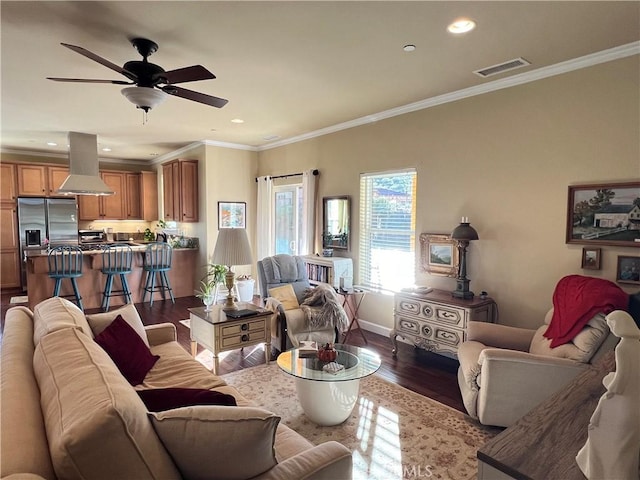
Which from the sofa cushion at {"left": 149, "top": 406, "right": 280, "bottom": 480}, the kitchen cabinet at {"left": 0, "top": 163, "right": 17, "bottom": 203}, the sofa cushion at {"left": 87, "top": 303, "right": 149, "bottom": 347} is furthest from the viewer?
the kitchen cabinet at {"left": 0, "top": 163, "right": 17, "bottom": 203}

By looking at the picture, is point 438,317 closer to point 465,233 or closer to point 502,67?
point 465,233

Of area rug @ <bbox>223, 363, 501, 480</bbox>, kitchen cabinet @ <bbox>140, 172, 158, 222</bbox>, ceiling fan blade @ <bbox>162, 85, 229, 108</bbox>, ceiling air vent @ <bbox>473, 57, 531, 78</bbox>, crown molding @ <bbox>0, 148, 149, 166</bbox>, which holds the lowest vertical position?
area rug @ <bbox>223, 363, 501, 480</bbox>

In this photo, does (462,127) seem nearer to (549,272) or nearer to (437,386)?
(549,272)

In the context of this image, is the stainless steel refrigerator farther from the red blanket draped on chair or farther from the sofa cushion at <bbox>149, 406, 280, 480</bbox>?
the red blanket draped on chair

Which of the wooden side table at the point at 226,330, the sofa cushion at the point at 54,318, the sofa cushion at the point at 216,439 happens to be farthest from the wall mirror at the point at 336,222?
the sofa cushion at the point at 216,439

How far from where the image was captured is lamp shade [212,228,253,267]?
3342mm

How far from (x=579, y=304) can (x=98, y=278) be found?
254 inches

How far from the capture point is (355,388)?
8.68 feet

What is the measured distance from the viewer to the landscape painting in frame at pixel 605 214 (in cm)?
283

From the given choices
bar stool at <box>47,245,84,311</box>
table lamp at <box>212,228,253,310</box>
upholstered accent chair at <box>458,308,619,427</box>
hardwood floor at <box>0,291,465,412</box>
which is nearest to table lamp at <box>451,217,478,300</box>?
hardwood floor at <box>0,291,465,412</box>

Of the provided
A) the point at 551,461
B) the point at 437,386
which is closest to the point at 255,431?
the point at 551,461

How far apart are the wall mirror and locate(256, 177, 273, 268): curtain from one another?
1.55 meters

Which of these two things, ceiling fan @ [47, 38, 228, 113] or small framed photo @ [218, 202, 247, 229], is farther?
small framed photo @ [218, 202, 247, 229]

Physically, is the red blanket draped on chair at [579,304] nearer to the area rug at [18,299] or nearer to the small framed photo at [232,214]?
the small framed photo at [232,214]
